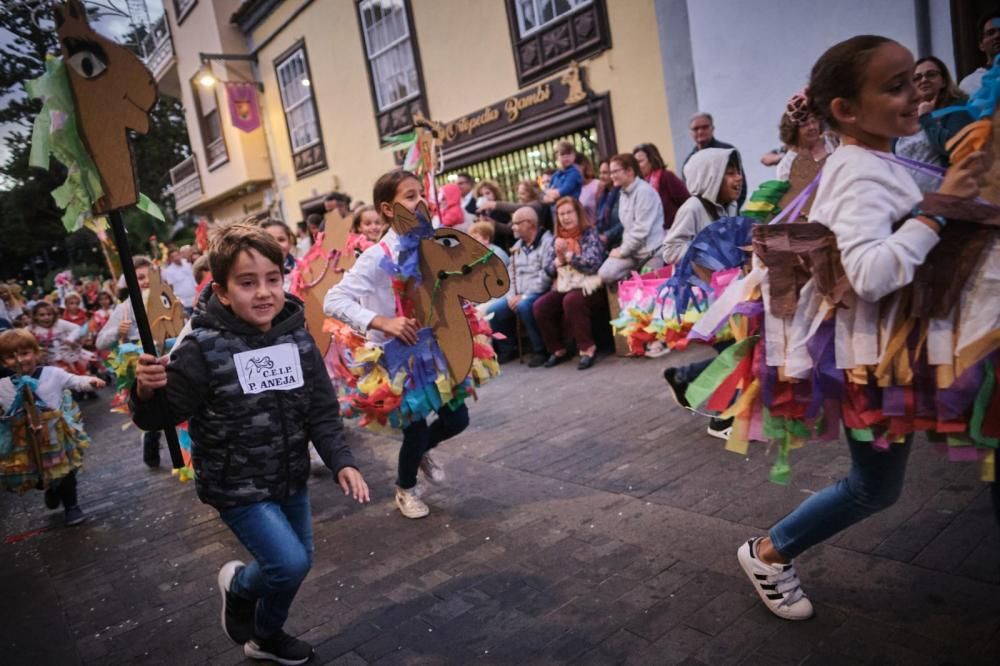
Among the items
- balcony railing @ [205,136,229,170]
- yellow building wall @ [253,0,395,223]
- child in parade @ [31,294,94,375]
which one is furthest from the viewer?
balcony railing @ [205,136,229,170]

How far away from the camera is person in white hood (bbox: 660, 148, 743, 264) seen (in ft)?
15.4

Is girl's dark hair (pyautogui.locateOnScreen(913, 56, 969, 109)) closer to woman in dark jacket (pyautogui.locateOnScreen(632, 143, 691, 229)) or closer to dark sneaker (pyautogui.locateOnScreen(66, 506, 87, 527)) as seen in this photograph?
woman in dark jacket (pyautogui.locateOnScreen(632, 143, 691, 229))

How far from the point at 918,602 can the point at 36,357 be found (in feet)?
18.5

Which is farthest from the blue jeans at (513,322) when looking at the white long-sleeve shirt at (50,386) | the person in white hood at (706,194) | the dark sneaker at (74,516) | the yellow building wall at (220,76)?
the yellow building wall at (220,76)

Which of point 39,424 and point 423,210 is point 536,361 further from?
point 39,424

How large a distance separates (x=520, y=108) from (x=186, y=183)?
740 inches

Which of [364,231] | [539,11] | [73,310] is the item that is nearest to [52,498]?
[364,231]

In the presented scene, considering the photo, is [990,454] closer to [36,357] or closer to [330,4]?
[36,357]

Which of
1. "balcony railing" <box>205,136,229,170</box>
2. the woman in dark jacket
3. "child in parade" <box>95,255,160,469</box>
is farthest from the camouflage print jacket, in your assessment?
"balcony railing" <box>205,136,229,170</box>

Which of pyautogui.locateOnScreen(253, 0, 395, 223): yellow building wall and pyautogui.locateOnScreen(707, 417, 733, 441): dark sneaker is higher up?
pyautogui.locateOnScreen(253, 0, 395, 223): yellow building wall

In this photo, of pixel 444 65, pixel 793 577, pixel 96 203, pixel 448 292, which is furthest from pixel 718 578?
pixel 444 65

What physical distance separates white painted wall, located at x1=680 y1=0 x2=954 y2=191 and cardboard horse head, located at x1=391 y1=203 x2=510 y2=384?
16.1 feet

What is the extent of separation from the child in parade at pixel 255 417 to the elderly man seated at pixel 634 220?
5.08 meters

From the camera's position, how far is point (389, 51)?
1425 cm
